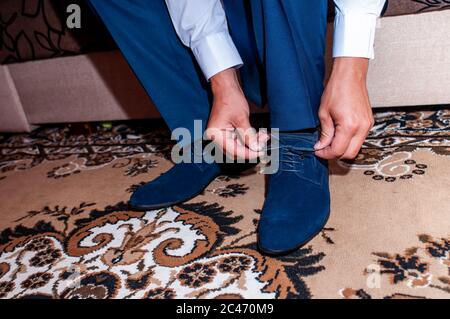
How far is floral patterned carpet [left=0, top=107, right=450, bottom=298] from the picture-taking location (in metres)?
0.53

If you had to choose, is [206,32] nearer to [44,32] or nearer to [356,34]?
[356,34]

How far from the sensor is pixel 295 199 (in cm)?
64

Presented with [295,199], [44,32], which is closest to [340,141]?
[295,199]

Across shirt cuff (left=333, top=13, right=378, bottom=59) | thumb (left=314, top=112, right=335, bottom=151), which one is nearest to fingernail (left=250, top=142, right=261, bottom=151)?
thumb (left=314, top=112, right=335, bottom=151)

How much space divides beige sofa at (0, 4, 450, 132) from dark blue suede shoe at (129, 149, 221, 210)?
46 centimetres

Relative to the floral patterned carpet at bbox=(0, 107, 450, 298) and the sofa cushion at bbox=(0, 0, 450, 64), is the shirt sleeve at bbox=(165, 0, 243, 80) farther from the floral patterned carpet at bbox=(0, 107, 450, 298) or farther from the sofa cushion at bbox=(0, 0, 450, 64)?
the sofa cushion at bbox=(0, 0, 450, 64)

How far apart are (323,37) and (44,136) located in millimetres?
1310

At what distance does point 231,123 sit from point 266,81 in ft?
0.33

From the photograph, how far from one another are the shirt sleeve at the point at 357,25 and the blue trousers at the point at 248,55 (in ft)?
0.14

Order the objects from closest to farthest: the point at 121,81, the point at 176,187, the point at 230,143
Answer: the point at 230,143
the point at 176,187
the point at 121,81

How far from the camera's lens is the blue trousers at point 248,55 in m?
0.58

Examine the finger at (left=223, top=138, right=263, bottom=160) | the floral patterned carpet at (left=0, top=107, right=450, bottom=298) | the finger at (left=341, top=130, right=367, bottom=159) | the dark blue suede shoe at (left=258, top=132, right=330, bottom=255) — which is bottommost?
the floral patterned carpet at (left=0, top=107, right=450, bottom=298)

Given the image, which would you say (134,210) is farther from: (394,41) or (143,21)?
(394,41)
